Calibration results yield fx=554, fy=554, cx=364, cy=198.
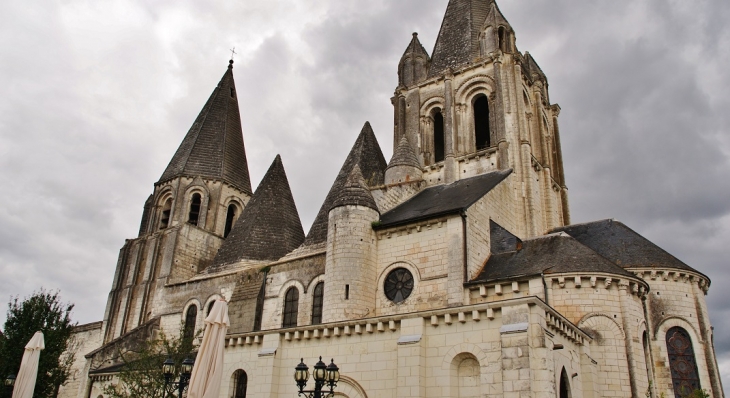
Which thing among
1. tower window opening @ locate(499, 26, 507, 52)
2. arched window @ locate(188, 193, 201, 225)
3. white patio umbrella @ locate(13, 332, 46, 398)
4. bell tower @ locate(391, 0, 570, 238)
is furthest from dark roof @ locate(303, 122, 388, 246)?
arched window @ locate(188, 193, 201, 225)

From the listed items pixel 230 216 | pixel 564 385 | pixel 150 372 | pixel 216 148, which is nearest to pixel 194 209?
pixel 230 216

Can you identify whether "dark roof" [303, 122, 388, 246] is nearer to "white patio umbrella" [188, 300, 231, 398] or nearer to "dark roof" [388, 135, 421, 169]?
"dark roof" [388, 135, 421, 169]

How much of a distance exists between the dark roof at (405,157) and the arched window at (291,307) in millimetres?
7302

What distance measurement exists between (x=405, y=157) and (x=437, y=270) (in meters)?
8.58

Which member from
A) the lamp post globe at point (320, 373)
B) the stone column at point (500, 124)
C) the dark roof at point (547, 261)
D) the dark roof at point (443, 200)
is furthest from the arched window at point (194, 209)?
the lamp post globe at point (320, 373)

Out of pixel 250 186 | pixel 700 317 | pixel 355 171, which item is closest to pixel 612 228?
pixel 700 317

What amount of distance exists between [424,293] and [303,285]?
540 cm

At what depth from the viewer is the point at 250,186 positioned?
3478 cm

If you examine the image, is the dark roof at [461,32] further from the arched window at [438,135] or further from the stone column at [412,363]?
the stone column at [412,363]

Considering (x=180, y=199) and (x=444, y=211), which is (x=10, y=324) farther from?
(x=444, y=211)

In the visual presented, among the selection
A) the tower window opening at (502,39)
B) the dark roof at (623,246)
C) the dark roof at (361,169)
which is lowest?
the dark roof at (623,246)

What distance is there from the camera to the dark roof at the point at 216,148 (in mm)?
32781

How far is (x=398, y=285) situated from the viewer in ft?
57.7

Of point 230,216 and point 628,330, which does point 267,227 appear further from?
point 628,330
